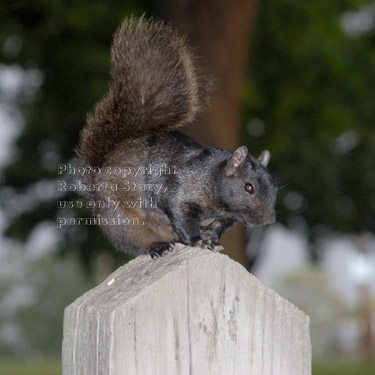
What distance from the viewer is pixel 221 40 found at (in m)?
5.55

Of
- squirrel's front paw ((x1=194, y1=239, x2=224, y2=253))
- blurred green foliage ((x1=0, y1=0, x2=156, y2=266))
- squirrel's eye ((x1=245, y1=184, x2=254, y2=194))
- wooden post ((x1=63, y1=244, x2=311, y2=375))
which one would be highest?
blurred green foliage ((x1=0, y1=0, x2=156, y2=266))

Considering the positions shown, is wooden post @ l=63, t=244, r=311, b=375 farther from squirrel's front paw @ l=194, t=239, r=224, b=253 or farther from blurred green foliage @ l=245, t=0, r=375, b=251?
blurred green foliage @ l=245, t=0, r=375, b=251

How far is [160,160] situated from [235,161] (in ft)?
0.90

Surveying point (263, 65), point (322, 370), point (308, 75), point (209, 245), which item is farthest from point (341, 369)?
point (209, 245)

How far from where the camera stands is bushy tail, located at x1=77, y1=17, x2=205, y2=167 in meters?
2.25

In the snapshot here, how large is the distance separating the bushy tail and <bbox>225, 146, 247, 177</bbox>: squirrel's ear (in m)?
0.36

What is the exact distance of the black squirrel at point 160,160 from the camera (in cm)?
209

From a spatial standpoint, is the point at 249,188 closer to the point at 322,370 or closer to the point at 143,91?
the point at 143,91

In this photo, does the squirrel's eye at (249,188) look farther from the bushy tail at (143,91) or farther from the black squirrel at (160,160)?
the bushy tail at (143,91)

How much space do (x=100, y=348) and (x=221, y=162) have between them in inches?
35.6

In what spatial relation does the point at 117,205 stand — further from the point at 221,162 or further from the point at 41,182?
the point at 41,182

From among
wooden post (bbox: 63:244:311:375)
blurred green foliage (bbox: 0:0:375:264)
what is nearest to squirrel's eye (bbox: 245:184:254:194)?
wooden post (bbox: 63:244:311:375)

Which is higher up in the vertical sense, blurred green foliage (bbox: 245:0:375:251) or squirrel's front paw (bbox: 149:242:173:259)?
blurred green foliage (bbox: 245:0:375:251)

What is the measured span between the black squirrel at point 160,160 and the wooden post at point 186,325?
37 centimetres
